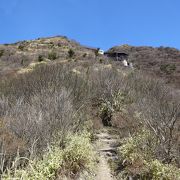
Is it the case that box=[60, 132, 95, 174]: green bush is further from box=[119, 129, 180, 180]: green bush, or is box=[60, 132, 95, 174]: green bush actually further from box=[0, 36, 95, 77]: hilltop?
box=[0, 36, 95, 77]: hilltop

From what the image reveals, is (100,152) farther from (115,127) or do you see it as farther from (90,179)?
(115,127)

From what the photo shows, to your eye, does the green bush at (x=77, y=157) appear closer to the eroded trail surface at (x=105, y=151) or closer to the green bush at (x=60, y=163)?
the green bush at (x=60, y=163)

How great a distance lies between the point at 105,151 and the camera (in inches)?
567

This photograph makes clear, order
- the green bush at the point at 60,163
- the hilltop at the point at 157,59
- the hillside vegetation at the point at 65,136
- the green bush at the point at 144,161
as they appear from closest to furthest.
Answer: the green bush at the point at 60,163, the hillside vegetation at the point at 65,136, the green bush at the point at 144,161, the hilltop at the point at 157,59

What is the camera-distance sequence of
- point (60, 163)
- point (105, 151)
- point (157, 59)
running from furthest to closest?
→ 1. point (157, 59)
2. point (105, 151)
3. point (60, 163)

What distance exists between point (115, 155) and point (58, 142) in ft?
10.00

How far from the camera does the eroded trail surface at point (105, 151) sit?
477 inches

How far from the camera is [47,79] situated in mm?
17109

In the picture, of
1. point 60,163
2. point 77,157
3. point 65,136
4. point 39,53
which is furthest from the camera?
point 39,53

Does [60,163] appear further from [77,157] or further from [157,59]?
[157,59]

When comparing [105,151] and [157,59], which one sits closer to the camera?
[105,151]

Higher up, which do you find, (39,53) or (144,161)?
(39,53)

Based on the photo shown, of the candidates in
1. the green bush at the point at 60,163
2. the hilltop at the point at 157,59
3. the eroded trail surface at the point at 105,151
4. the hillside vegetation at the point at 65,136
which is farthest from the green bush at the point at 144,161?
the hilltop at the point at 157,59

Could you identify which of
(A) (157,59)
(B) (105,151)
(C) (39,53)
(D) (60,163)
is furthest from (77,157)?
(A) (157,59)
